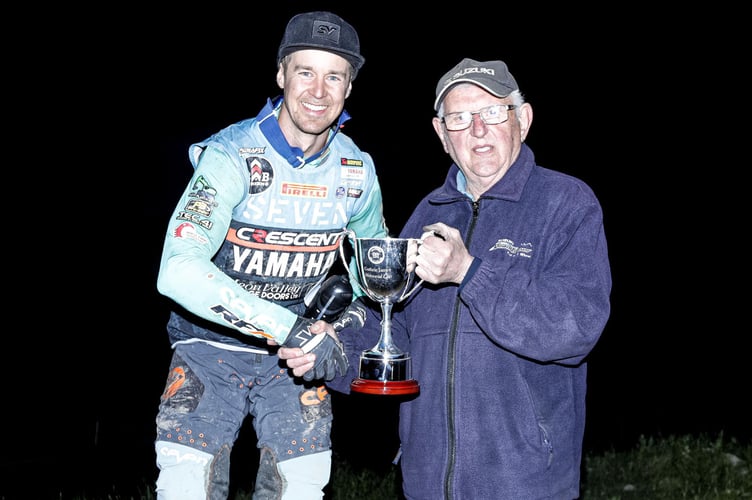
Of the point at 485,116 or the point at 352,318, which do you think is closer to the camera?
the point at 485,116

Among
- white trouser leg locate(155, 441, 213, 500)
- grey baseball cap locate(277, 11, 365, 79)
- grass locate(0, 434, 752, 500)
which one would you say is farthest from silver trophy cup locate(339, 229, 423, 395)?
grass locate(0, 434, 752, 500)

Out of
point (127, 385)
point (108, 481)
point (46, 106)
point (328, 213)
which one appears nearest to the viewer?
point (328, 213)

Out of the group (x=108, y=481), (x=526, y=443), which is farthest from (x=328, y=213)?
(x=108, y=481)

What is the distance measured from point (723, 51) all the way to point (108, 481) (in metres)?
12.0

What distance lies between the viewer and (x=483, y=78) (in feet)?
10.5

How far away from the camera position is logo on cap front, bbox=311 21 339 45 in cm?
329

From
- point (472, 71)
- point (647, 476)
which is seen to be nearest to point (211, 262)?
point (472, 71)

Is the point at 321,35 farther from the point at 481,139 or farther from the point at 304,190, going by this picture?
the point at 481,139

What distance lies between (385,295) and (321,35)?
1138 millimetres

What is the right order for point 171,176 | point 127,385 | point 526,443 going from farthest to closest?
point 171,176
point 127,385
point 526,443

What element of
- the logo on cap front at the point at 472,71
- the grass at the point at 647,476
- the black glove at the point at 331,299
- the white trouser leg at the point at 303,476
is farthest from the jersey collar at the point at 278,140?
the grass at the point at 647,476

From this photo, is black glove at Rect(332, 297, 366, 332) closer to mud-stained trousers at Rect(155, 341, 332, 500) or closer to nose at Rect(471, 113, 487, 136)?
mud-stained trousers at Rect(155, 341, 332, 500)

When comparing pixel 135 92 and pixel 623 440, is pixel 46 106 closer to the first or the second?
pixel 135 92

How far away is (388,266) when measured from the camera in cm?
306
